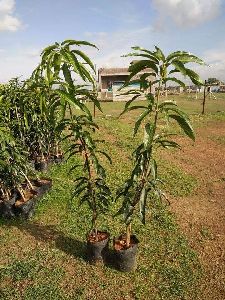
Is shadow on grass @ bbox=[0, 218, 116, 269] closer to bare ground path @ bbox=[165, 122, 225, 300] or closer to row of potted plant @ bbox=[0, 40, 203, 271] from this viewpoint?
row of potted plant @ bbox=[0, 40, 203, 271]

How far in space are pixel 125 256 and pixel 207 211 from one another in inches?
129

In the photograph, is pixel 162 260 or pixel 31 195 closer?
pixel 162 260

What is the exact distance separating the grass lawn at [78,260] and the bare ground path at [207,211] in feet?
0.75

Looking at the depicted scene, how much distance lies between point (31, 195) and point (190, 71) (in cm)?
572

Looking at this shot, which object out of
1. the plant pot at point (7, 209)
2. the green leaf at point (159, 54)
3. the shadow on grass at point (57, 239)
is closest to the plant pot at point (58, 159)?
the plant pot at point (7, 209)

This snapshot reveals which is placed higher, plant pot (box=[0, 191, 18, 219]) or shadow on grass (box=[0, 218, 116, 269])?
plant pot (box=[0, 191, 18, 219])

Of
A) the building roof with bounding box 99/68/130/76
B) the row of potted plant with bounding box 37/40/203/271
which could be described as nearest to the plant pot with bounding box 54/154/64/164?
the row of potted plant with bounding box 37/40/203/271

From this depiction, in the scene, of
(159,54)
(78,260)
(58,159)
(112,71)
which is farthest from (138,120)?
(112,71)

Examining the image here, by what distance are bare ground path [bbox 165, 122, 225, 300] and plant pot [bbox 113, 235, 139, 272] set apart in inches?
50.4

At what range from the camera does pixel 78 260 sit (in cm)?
611

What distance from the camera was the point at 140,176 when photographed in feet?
17.4

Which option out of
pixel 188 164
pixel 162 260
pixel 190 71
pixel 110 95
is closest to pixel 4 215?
pixel 162 260

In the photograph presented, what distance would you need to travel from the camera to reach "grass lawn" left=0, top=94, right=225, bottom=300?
538 cm

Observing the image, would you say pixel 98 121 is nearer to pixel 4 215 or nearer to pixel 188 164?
pixel 188 164
